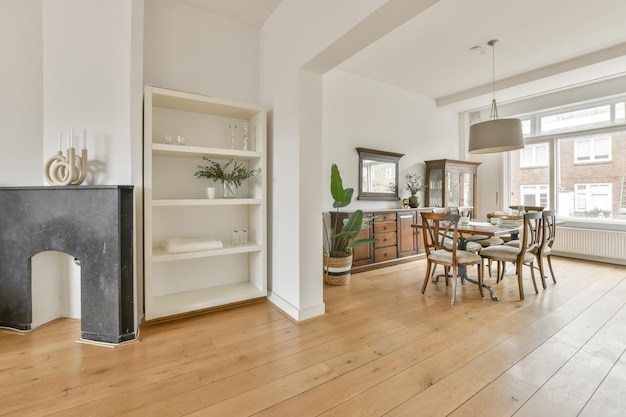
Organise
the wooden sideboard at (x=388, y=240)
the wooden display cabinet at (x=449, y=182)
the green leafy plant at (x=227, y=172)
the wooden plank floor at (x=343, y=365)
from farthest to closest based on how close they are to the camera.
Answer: the wooden display cabinet at (x=449, y=182) < the wooden sideboard at (x=388, y=240) < the green leafy plant at (x=227, y=172) < the wooden plank floor at (x=343, y=365)

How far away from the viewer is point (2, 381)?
5.46 feet

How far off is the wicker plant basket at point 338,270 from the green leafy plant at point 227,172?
1.47 meters

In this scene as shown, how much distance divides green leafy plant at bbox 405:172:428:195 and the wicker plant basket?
Result: 2289mm

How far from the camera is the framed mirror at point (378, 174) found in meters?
4.63

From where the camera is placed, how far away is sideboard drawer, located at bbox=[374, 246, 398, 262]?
428 cm

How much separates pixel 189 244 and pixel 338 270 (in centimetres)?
180

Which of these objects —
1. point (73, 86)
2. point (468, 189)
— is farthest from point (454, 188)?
point (73, 86)

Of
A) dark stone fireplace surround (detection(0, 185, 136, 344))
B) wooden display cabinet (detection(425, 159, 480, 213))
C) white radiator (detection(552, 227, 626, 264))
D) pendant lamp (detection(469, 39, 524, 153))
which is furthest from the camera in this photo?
wooden display cabinet (detection(425, 159, 480, 213))

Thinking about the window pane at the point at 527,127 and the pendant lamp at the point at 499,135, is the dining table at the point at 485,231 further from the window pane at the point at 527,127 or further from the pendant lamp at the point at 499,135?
the window pane at the point at 527,127

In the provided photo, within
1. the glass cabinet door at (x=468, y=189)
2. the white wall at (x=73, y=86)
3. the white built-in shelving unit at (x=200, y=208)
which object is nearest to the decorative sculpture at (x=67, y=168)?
the white wall at (x=73, y=86)

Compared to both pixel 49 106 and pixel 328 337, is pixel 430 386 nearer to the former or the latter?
pixel 328 337

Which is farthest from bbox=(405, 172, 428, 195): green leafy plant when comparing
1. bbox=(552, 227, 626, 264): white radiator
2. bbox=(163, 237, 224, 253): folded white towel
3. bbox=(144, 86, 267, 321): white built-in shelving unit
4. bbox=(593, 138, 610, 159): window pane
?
bbox=(163, 237, 224, 253): folded white towel

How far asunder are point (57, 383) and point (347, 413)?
171 cm

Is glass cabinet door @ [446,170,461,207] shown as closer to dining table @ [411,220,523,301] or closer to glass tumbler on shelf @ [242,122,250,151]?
dining table @ [411,220,523,301]
